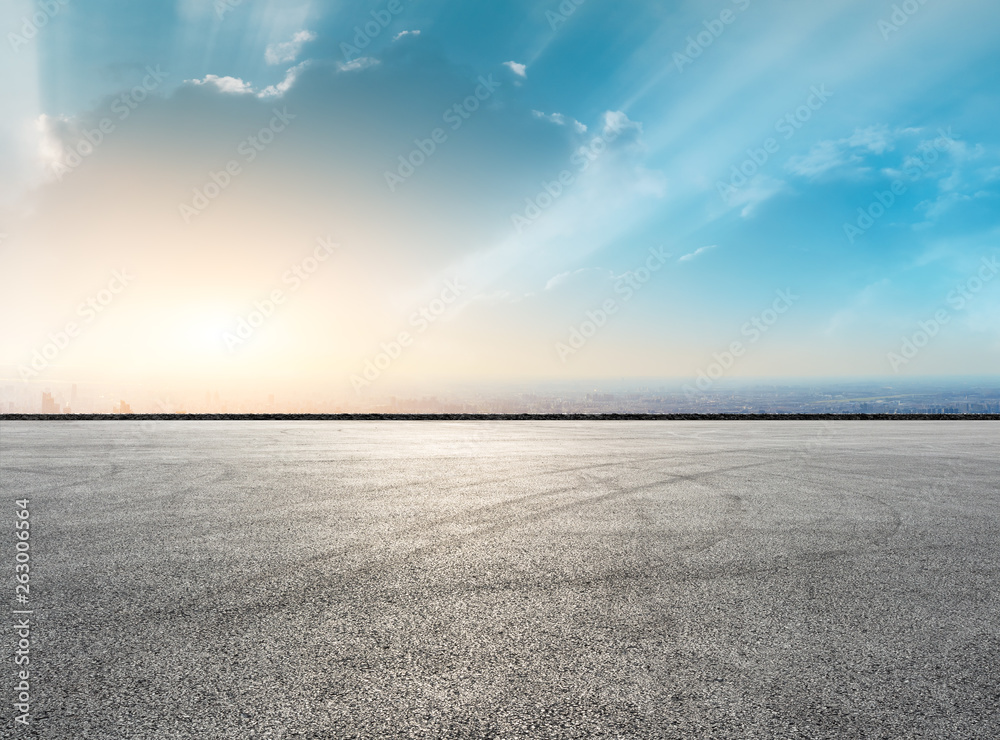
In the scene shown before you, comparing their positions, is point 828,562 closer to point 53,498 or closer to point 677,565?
point 677,565

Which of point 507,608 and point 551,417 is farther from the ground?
point 551,417

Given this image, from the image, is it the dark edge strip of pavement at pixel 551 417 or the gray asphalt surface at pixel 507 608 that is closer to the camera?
the gray asphalt surface at pixel 507 608

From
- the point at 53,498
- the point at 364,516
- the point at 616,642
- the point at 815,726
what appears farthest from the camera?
the point at 53,498

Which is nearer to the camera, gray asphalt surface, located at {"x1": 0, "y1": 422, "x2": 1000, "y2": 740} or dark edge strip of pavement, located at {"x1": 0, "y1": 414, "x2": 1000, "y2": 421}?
gray asphalt surface, located at {"x1": 0, "y1": 422, "x2": 1000, "y2": 740}

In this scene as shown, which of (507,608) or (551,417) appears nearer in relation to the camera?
(507,608)

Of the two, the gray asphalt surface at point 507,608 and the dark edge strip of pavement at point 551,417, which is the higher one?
the dark edge strip of pavement at point 551,417

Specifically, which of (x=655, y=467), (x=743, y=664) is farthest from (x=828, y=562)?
(x=655, y=467)

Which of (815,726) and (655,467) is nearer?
(815,726)

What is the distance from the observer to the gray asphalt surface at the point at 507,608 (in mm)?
2854

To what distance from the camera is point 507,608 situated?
13.4 feet

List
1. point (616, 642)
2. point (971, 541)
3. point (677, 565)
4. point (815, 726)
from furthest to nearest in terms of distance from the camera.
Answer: point (971, 541)
point (677, 565)
point (616, 642)
point (815, 726)

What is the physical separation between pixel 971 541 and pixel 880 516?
3.57ft

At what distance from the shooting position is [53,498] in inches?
310

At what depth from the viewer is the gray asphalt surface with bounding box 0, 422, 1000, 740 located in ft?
9.36
